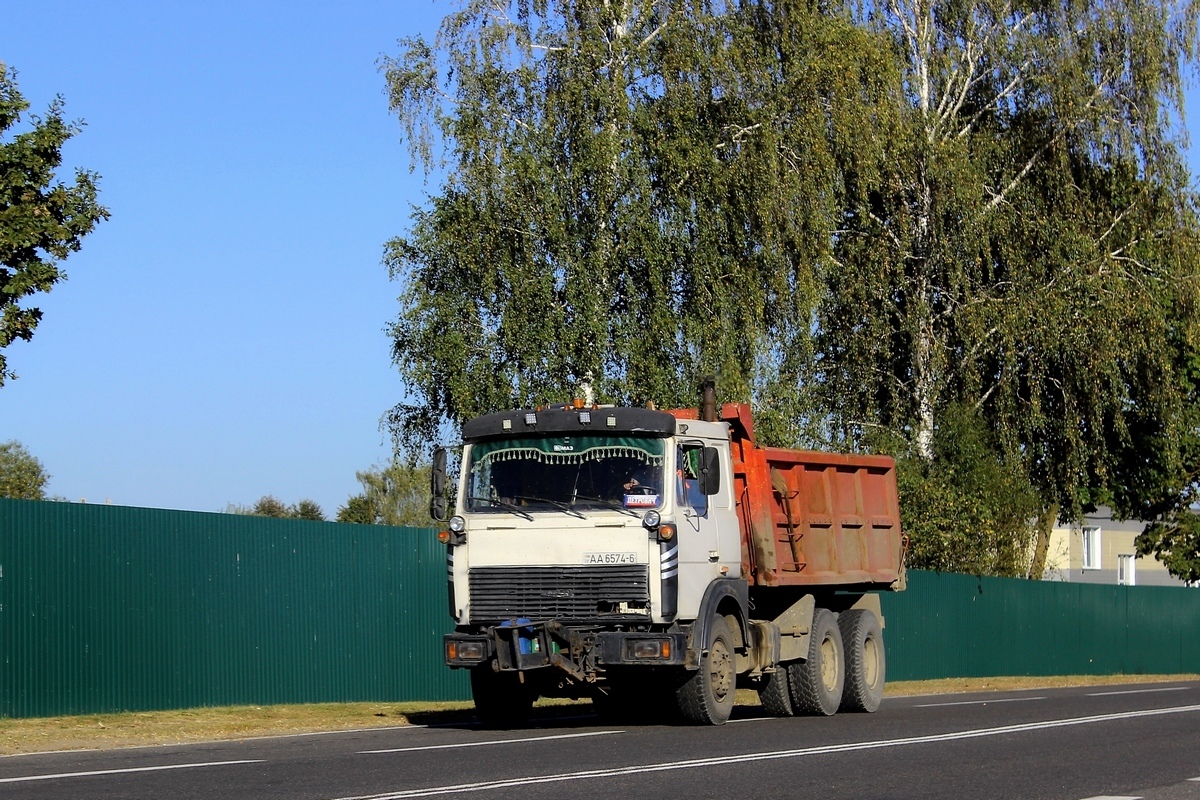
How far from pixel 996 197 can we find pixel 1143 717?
19883mm

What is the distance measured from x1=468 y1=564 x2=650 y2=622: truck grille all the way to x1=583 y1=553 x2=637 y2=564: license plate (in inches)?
2.0

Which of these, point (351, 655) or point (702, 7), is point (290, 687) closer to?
point (351, 655)

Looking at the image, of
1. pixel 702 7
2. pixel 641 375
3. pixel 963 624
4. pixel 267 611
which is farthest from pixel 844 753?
pixel 963 624

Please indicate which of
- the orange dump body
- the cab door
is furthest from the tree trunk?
the cab door

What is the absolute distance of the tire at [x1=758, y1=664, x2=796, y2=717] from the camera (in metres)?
18.9

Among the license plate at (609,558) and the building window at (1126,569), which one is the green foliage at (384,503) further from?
the license plate at (609,558)

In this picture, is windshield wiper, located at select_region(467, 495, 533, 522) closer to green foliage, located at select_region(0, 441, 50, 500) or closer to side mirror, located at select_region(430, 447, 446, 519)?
side mirror, located at select_region(430, 447, 446, 519)

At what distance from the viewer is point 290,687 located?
20984mm

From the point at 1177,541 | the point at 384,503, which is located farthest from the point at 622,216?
the point at 384,503

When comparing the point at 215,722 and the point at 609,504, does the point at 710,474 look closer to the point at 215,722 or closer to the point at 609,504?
the point at 609,504

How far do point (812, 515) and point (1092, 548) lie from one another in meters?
57.6

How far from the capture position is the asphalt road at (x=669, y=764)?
407 inches

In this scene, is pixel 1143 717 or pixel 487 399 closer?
pixel 1143 717

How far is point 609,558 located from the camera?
15.7 metres
